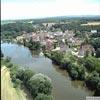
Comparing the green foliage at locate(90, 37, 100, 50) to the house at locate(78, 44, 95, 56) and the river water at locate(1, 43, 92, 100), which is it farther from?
the river water at locate(1, 43, 92, 100)

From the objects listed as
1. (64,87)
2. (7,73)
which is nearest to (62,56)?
(64,87)

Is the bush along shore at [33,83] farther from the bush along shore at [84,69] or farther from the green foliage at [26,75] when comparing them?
the bush along shore at [84,69]

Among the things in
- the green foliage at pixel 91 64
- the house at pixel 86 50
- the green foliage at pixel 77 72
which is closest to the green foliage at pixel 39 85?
the green foliage at pixel 77 72

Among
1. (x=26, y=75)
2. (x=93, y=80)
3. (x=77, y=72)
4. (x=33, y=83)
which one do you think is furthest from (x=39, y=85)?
(x=77, y=72)

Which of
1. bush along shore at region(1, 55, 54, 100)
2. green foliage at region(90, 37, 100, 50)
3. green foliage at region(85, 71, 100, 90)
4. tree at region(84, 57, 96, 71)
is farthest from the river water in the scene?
green foliage at region(90, 37, 100, 50)

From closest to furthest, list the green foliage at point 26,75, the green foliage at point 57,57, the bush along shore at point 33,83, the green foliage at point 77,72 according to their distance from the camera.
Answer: the bush along shore at point 33,83 < the green foliage at point 26,75 < the green foliage at point 77,72 < the green foliage at point 57,57

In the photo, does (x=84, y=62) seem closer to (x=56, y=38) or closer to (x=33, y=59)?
(x=33, y=59)
